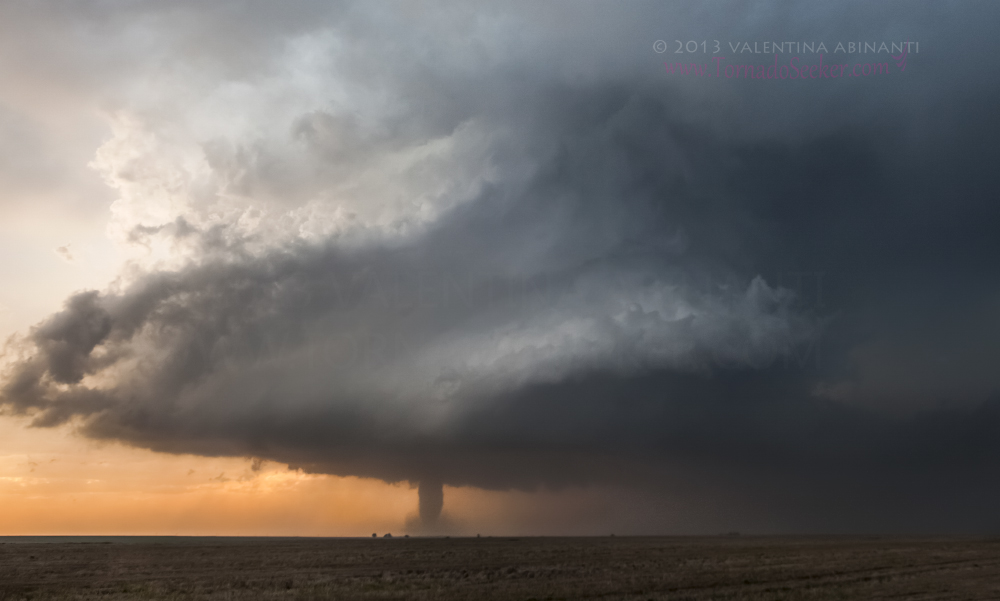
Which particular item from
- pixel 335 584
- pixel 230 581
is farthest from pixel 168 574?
pixel 335 584

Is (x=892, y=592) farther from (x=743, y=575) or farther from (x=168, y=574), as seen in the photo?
(x=168, y=574)

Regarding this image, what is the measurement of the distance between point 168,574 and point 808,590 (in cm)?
4939

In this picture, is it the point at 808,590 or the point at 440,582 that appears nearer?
the point at 808,590

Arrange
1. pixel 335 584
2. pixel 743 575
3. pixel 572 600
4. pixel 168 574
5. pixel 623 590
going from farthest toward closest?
1. pixel 168 574
2. pixel 743 575
3. pixel 335 584
4. pixel 623 590
5. pixel 572 600

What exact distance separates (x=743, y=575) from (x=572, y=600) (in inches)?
828

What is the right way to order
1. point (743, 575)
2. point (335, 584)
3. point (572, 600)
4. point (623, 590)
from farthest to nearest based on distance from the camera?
point (743, 575) < point (335, 584) < point (623, 590) < point (572, 600)

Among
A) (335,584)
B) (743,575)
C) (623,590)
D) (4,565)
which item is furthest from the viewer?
(4,565)

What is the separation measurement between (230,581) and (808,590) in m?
40.2

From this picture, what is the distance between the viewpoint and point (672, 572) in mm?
55125

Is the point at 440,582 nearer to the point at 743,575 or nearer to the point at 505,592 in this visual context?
the point at 505,592

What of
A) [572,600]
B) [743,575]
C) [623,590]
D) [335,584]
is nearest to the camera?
[572,600]

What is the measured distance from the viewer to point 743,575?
172 ft

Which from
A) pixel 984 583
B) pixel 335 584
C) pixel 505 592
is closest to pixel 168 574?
pixel 335 584

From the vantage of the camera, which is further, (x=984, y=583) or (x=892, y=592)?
(x=984, y=583)
